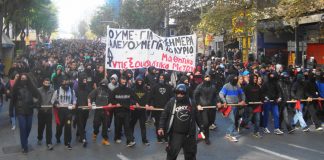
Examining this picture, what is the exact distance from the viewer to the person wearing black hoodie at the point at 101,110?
11395 millimetres

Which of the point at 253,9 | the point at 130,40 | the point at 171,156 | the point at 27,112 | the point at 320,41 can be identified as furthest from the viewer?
the point at 320,41

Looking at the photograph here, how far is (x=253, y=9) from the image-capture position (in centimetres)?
2475

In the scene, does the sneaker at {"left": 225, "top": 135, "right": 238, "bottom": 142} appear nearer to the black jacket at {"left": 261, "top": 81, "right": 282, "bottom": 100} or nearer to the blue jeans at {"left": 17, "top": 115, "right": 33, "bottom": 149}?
the black jacket at {"left": 261, "top": 81, "right": 282, "bottom": 100}

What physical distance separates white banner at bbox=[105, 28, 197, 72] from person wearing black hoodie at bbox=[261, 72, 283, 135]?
2189 mm

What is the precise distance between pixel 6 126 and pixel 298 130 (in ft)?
26.7

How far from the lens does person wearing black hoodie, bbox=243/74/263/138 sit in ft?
40.7

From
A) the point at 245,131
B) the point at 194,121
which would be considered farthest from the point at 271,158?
the point at 245,131

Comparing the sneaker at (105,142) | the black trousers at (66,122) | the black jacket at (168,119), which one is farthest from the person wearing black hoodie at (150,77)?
the black jacket at (168,119)

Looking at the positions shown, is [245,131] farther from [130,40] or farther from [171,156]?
[171,156]

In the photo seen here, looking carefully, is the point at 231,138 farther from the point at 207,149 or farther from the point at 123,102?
the point at 123,102

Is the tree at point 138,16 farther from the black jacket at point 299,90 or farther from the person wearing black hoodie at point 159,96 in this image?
the person wearing black hoodie at point 159,96

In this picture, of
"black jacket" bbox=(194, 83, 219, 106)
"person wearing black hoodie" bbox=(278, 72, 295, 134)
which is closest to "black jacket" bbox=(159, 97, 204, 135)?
"black jacket" bbox=(194, 83, 219, 106)

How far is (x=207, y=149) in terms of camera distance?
10719 millimetres

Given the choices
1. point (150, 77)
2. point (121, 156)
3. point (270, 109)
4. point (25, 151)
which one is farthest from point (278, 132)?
point (25, 151)
